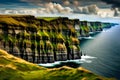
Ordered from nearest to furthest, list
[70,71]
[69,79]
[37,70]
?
1. [69,79]
2. [70,71]
3. [37,70]

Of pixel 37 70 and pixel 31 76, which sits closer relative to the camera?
pixel 31 76

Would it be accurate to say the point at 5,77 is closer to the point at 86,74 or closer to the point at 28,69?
the point at 28,69

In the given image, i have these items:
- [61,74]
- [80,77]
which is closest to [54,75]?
[61,74]

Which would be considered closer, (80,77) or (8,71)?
(80,77)

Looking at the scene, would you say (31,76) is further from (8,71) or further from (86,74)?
(86,74)

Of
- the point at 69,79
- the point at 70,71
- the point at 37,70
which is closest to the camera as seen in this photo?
the point at 69,79

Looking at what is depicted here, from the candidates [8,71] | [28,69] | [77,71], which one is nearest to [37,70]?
[28,69]

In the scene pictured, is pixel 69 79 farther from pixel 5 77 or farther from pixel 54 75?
pixel 5 77
